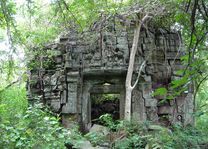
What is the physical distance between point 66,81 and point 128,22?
260cm

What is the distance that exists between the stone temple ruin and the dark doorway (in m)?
1.76

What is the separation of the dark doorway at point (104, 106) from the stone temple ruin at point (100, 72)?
176 cm

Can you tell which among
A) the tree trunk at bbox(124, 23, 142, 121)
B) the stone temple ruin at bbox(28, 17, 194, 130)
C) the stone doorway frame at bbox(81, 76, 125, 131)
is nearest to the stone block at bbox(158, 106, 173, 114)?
the stone temple ruin at bbox(28, 17, 194, 130)

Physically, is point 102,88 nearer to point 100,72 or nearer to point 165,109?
point 100,72

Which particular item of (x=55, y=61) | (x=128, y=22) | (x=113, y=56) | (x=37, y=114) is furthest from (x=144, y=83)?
(x=37, y=114)

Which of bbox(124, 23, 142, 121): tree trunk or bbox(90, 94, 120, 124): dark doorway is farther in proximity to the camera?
bbox(90, 94, 120, 124): dark doorway

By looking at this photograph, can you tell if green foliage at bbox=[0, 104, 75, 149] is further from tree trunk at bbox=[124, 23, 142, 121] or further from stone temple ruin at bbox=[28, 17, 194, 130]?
stone temple ruin at bbox=[28, 17, 194, 130]

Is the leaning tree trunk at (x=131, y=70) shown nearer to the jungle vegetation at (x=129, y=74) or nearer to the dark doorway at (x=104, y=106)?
the jungle vegetation at (x=129, y=74)

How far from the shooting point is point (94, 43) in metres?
8.95

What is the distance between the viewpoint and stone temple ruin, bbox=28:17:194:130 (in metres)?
8.82

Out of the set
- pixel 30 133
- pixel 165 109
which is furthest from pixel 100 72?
pixel 30 133

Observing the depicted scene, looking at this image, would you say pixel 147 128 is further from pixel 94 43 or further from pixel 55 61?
pixel 55 61

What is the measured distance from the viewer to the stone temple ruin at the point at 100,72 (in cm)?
882

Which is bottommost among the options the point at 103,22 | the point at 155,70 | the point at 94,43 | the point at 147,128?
the point at 147,128
